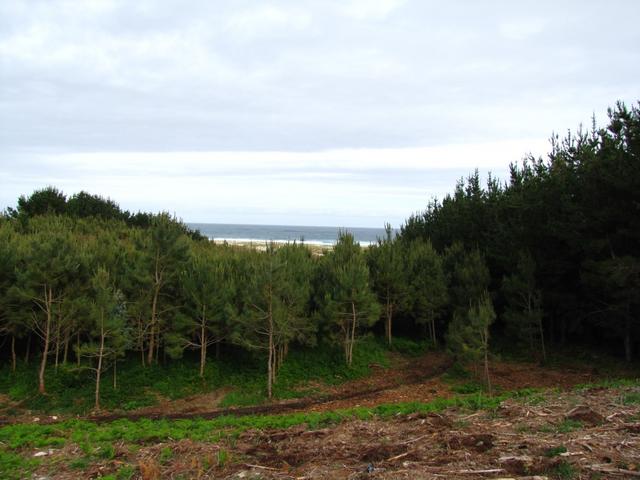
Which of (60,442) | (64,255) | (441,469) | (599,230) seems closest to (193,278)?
(64,255)

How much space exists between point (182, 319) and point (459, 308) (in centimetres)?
1636

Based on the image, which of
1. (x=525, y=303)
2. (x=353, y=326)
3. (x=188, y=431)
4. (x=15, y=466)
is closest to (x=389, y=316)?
(x=353, y=326)

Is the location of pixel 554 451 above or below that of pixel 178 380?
above

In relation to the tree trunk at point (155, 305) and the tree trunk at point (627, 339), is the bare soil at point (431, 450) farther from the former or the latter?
the tree trunk at point (627, 339)

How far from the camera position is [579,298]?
27469 mm

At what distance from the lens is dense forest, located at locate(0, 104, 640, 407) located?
21.2m

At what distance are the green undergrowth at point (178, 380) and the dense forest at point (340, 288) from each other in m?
0.60

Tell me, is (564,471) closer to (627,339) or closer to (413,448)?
(413,448)

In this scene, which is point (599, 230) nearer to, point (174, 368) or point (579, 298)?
point (579, 298)

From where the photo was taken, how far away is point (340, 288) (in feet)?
80.2

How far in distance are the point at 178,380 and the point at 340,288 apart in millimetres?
9233

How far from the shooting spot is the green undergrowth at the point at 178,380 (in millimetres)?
20297

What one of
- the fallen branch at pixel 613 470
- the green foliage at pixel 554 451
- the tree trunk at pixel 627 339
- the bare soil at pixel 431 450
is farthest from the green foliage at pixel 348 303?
the fallen branch at pixel 613 470

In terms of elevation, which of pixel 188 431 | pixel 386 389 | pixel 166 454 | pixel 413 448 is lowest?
pixel 386 389
